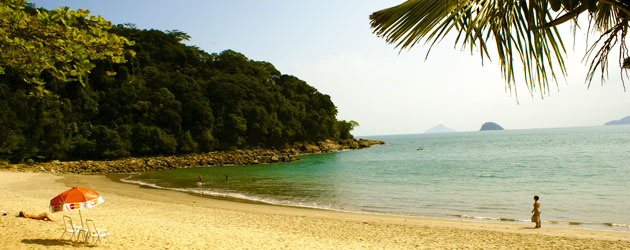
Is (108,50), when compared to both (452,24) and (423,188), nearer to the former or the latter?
(452,24)

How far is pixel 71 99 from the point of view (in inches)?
2128

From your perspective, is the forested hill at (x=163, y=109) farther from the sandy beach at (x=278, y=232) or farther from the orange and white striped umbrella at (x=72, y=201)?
the orange and white striped umbrella at (x=72, y=201)

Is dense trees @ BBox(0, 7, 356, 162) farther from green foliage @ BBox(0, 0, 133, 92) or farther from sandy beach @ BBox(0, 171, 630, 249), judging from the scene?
green foliage @ BBox(0, 0, 133, 92)

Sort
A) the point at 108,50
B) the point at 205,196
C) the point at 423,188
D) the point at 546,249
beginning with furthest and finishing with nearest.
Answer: the point at 423,188, the point at 205,196, the point at 546,249, the point at 108,50

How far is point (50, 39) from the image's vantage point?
4781 millimetres

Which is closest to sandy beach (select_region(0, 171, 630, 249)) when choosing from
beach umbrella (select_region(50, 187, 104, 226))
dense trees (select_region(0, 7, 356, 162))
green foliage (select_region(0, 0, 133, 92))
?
beach umbrella (select_region(50, 187, 104, 226))

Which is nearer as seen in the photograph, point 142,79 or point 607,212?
point 607,212

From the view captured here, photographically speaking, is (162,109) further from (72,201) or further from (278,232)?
(72,201)

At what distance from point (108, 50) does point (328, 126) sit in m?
82.6

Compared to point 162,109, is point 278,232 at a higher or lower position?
lower

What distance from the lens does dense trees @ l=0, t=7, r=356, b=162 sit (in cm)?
4622

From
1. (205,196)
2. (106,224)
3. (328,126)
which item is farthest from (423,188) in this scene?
(328,126)

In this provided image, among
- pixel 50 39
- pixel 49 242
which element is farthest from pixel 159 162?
pixel 50 39

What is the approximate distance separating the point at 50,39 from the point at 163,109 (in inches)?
2330
